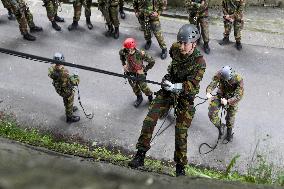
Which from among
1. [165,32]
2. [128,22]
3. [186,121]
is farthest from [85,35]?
[186,121]

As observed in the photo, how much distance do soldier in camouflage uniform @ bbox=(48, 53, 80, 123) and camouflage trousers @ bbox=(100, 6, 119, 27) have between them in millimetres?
3404

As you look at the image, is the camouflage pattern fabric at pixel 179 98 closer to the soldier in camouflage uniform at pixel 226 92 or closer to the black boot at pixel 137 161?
the black boot at pixel 137 161

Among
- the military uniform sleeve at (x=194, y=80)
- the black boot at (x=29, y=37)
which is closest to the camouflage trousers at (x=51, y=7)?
the black boot at (x=29, y=37)

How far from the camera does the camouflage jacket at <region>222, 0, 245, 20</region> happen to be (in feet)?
36.3

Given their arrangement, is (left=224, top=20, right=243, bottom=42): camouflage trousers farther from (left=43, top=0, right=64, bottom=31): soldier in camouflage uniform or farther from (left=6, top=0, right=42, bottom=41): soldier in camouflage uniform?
(left=6, top=0, right=42, bottom=41): soldier in camouflage uniform

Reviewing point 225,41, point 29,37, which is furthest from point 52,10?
point 225,41

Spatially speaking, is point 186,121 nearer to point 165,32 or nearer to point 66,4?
point 165,32

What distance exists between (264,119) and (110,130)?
3433mm

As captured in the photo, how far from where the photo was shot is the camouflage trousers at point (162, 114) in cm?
663

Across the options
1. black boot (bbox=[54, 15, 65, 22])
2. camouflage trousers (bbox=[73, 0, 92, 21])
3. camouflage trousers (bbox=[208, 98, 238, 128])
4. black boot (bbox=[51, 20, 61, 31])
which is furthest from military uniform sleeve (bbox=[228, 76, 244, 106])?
black boot (bbox=[54, 15, 65, 22])

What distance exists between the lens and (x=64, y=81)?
337 inches

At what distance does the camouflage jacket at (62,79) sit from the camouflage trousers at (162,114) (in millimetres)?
2476

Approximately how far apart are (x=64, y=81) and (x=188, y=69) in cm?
293

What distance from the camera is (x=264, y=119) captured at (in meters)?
9.74
